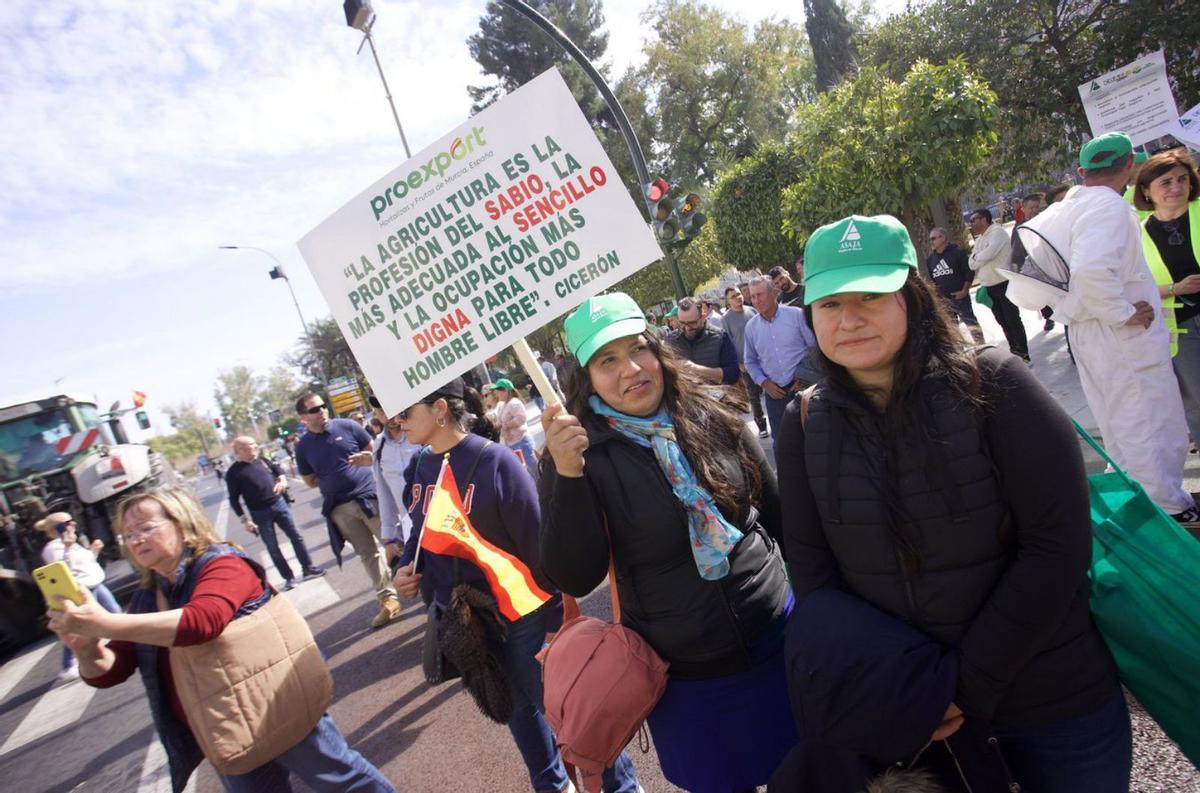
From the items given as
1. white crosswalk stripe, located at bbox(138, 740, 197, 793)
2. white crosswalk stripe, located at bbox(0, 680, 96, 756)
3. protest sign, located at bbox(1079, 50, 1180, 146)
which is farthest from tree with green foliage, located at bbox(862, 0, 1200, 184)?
white crosswalk stripe, located at bbox(0, 680, 96, 756)

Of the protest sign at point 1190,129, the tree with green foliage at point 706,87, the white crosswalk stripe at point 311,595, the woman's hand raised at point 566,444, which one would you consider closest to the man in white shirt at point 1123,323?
the woman's hand raised at point 566,444

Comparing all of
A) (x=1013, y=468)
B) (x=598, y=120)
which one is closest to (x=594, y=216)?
(x=1013, y=468)

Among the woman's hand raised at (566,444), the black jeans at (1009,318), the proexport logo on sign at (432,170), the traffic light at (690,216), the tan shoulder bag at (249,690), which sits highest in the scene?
the traffic light at (690,216)

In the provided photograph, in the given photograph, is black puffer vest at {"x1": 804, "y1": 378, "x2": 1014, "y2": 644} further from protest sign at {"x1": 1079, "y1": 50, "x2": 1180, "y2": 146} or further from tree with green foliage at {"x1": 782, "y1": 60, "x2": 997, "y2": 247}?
protest sign at {"x1": 1079, "y1": 50, "x2": 1180, "y2": 146}

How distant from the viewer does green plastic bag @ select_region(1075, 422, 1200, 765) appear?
1.30 metres

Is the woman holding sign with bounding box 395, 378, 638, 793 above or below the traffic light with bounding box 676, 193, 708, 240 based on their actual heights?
below

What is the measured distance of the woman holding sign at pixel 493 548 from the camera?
2.44 m

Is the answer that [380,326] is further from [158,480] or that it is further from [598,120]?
[598,120]

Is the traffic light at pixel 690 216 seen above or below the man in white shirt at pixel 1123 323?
above

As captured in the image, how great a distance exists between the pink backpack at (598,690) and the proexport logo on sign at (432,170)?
1459 mm

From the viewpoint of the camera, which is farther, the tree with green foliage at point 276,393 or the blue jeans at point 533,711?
the tree with green foliage at point 276,393

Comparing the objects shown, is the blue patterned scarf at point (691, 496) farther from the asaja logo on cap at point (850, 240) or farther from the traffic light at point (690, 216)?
the traffic light at point (690, 216)

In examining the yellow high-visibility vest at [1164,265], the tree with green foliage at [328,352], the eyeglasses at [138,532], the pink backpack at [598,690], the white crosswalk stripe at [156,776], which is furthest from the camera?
the tree with green foliage at [328,352]

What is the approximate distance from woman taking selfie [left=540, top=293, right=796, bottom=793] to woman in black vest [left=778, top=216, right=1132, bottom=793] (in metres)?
0.43
